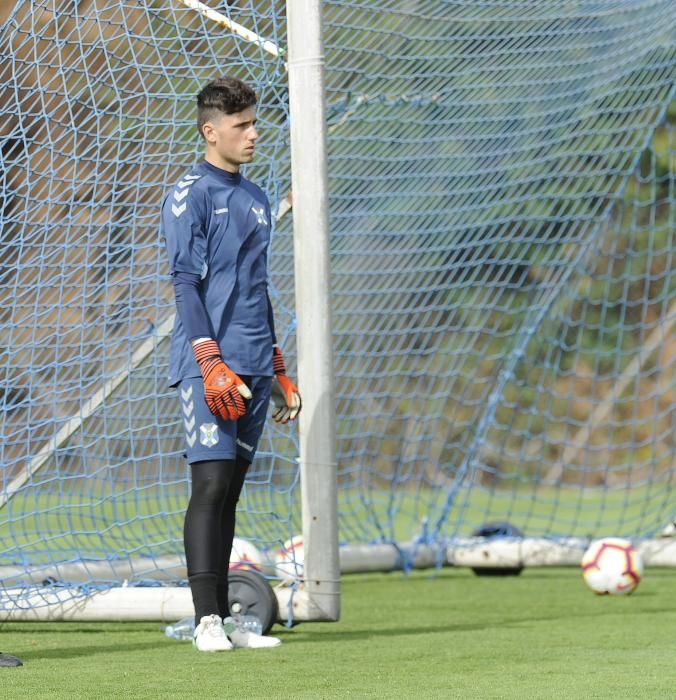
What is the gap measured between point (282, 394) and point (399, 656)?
0.81 m

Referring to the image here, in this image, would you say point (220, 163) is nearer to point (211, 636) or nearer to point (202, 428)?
point (202, 428)

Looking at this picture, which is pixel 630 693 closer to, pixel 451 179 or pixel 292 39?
pixel 292 39

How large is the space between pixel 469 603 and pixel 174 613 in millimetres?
1475

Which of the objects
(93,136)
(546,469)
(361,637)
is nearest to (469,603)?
(361,637)

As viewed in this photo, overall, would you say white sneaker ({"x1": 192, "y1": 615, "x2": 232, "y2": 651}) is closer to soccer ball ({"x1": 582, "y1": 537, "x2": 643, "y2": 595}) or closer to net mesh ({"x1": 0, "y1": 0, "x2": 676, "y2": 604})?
net mesh ({"x1": 0, "y1": 0, "x2": 676, "y2": 604})

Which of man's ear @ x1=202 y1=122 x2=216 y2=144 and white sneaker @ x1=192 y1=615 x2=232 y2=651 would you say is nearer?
white sneaker @ x1=192 y1=615 x2=232 y2=651

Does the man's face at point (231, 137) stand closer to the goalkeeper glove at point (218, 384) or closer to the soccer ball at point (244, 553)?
the goalkeeper glove at point (218, 384)

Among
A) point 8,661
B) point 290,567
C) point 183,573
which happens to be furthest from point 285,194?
point 8,661

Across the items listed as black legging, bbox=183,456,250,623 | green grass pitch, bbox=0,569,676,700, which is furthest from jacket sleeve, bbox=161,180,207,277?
green grass pitch, bbox=0,569,676,700

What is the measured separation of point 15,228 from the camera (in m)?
4.64

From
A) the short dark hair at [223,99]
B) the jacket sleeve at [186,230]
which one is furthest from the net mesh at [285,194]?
the jacket sleeve at [186,230]

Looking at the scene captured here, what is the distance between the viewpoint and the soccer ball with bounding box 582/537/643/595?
5.32m

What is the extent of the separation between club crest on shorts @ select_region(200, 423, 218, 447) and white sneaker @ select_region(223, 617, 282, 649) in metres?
0.49

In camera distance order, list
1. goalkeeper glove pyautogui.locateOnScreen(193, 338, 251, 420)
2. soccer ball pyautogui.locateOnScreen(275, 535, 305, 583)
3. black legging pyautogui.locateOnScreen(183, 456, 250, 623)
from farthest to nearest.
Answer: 1. soccer ball pyautogui.locateOnScreen(275, 535, 305, 583)
2. black legging pyautogui.locateOnScreen(183, 456, 250, 623)
3. goalkeeper glove pyautogui.locateOnScreen(193, 338, 251, 420)
